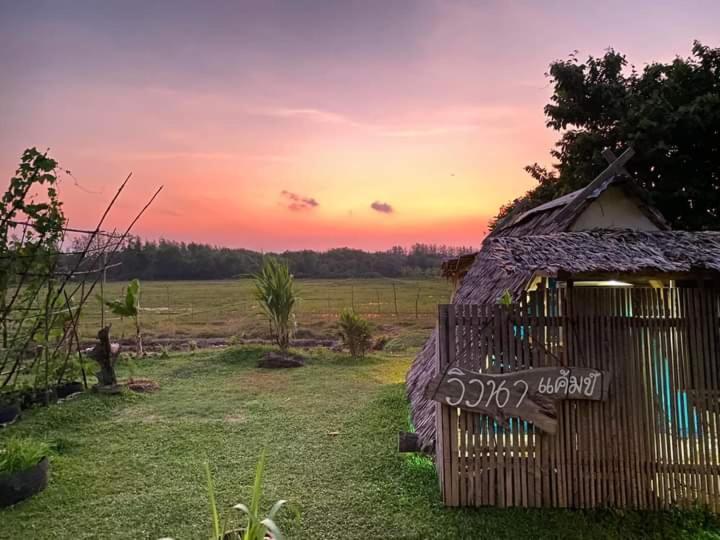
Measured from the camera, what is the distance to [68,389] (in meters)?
6.85

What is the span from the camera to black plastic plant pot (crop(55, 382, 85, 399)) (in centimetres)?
670


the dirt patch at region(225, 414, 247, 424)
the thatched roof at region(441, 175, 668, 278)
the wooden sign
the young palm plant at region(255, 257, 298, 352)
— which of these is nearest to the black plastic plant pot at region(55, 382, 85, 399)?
the dirt patch at region(225, 414, 247, 424)

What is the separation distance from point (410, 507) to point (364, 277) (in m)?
28.3

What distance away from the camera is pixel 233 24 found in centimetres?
676

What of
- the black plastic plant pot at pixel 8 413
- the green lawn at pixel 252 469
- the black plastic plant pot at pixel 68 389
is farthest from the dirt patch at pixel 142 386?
the black plastic plant pot at pixel 8 413

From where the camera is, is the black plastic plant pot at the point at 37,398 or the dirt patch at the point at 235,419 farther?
the black plastic plant pot at the point at 37,398

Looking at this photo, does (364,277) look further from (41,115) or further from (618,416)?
(618,416)

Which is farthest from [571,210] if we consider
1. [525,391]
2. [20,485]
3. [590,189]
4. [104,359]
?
[104,359]

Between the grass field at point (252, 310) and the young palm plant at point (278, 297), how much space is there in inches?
25.5

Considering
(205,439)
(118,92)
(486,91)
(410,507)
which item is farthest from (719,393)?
(118,92)

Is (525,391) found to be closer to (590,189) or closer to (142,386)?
(590,189)

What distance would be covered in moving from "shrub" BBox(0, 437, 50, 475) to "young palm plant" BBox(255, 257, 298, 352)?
20.3ft

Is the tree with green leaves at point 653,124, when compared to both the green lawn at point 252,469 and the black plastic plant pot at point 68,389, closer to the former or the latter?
the green lawn at point 252,469

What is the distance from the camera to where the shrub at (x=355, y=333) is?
32.1 ft
